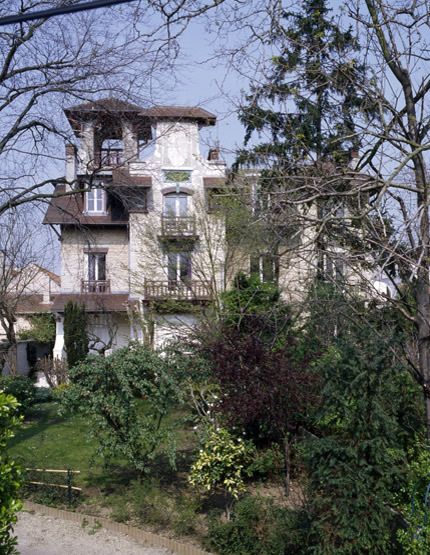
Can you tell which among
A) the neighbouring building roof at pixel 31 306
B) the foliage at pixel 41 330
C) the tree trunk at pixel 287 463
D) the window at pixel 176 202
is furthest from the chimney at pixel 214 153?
the neighbouring building roof at pixel 31 306

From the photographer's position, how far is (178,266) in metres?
19.4

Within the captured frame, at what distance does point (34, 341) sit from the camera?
3172 centimetres

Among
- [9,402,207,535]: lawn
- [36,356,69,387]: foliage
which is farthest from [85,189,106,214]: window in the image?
[9,402,207,535]: lawn

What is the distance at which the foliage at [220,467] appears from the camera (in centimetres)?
955

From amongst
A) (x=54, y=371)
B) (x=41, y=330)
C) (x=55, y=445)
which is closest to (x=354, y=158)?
(x=55, y=445)

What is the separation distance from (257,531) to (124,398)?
290 cm

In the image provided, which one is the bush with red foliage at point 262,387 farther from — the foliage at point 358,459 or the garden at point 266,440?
the foliage at point 358,459

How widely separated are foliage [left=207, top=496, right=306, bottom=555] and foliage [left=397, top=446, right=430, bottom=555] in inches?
51.7

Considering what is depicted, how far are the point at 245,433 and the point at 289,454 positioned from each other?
2.37 ft

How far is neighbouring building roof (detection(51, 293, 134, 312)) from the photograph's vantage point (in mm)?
25878

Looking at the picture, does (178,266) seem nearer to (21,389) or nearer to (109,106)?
(21,389)

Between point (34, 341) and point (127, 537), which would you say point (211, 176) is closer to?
point (34, 341)

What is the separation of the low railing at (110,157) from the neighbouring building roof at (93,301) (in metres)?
13.4

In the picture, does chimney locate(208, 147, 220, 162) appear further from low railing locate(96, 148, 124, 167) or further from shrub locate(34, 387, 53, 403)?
shrub locate(34, 387, 53, 403)
